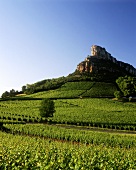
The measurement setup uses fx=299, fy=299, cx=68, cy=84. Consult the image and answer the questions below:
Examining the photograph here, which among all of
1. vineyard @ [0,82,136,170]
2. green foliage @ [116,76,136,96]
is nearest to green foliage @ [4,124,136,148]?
vineyard @ [0,82,136,170]

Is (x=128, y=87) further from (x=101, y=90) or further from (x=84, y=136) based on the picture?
(x=84, y=136)

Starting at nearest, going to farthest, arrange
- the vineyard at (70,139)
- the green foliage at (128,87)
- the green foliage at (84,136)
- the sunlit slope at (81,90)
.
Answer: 1. the vineyard at (70,139)
2. the green foliage at (84,136)
3. the green foliage at (128,87)
4. the sunlit slope at (81,90)

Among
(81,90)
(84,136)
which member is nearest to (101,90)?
(81,90)

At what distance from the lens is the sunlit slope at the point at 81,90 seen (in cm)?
14138

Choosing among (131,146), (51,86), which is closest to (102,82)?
(51,86)

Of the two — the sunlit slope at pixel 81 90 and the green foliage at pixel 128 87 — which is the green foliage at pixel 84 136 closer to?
the sunlit slope at pixel 81 90

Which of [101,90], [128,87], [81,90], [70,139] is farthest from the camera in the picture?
[81,90]

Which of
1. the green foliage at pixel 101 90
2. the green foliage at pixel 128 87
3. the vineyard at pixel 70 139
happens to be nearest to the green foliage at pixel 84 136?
the vineyard at pixel 70 139

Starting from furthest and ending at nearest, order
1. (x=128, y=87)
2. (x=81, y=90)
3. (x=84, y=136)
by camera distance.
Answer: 1. (x=81, y=90)
2. (x=128, y=87)
3. (x=84, y=136)

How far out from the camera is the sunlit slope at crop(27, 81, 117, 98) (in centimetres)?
14138

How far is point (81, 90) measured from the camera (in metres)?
151

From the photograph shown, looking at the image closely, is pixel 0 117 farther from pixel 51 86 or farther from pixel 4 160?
pixel 51 86

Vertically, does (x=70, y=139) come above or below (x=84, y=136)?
below

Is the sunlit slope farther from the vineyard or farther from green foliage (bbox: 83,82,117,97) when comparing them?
the vineyard
